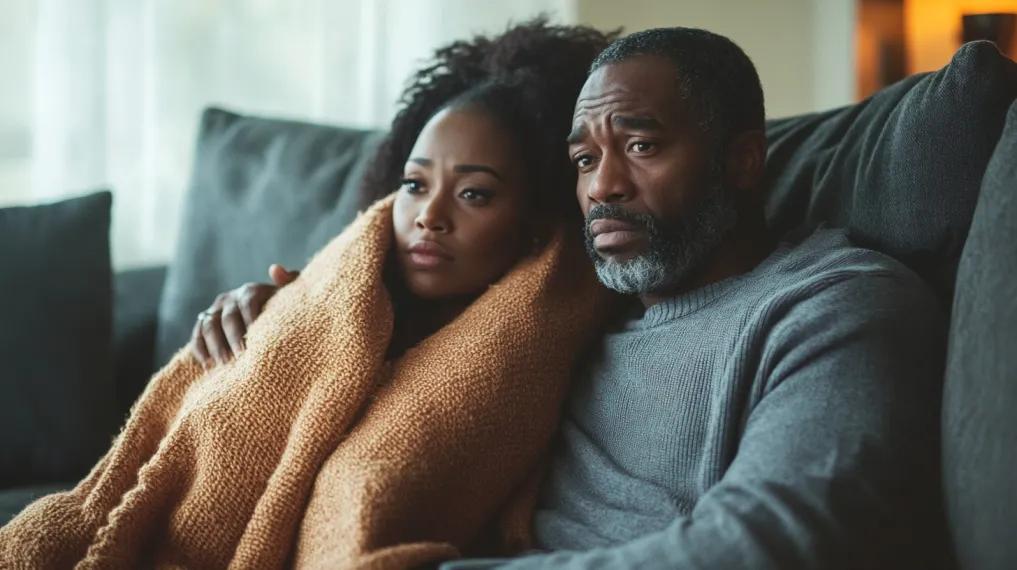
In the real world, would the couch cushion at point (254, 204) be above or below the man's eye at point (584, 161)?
below

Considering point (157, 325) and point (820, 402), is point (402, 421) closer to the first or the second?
point (820, 402)

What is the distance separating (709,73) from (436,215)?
40cm

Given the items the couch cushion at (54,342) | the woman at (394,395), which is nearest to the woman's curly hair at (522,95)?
the woman at (394,395)

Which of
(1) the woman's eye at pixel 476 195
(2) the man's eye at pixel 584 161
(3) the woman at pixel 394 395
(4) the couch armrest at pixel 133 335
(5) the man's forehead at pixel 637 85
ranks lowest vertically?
(4) the couch armrest at pixel 133 335

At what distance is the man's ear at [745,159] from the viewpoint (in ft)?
4.45

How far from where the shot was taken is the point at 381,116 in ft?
8.68

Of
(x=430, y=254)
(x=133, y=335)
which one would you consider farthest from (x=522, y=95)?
(x=133, y=335)

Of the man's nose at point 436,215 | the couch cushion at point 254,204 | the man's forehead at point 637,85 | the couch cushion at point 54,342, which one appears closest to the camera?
the man's forehead at point 637,85

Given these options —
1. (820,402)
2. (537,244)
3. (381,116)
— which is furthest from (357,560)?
(381,116)

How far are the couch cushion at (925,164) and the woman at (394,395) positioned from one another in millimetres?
360

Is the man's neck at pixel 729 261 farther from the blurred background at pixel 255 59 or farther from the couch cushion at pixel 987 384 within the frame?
the blurred background at pixel 255 59

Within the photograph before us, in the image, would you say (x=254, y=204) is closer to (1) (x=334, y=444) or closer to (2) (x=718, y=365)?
(1) (x=334, y=444)

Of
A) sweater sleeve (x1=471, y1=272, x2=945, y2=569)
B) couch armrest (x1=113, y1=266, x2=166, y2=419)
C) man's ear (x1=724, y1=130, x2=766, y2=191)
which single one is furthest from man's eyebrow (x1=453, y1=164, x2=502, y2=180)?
couch armrest (x1=113, y1=266, x2=166, y2=419)

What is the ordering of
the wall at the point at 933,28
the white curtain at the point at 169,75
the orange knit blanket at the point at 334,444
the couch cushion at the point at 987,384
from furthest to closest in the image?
1. the wall at the point at 933,28
2. the white curtain at the point at 169,75
3. the orange knit blanket at the point at 334,444
4. the couch cushion at the point at 987,384
